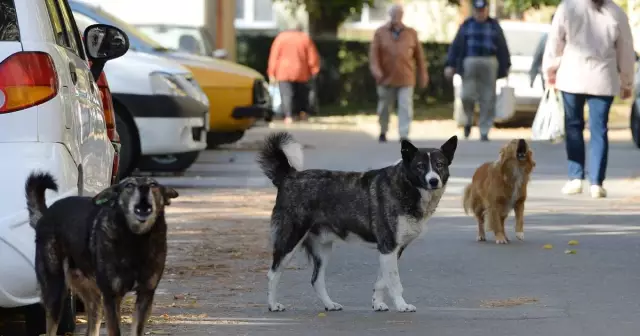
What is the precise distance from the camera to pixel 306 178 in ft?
27.1

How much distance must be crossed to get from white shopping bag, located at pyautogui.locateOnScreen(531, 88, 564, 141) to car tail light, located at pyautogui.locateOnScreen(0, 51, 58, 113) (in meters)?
8.55

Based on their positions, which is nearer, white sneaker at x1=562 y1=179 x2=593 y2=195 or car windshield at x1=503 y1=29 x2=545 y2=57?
white sneaker at x1=562 y1=179 x2=593 y2=195

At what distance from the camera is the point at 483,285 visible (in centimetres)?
902

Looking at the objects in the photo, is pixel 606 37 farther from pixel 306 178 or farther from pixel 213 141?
pixel 213 141

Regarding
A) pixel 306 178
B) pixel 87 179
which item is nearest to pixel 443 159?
pixel 306 178

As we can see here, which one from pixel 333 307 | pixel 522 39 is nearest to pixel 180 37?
pixel 522 39

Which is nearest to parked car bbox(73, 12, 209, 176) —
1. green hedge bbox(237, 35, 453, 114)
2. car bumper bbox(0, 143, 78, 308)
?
car bumper bbox(0, 143, 78, 308)

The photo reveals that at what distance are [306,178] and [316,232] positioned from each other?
0.31 meters

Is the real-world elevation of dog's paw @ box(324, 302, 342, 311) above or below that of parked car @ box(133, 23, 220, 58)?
above

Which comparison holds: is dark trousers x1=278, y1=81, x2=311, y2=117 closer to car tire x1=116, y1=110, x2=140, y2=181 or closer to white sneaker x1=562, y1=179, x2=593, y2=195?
car tire x1=116, y1=110, x2=140, y2=181

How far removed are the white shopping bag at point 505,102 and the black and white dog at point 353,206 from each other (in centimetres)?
1620

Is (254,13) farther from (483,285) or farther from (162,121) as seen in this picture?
(483,285)

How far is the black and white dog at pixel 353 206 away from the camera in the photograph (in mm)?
8016

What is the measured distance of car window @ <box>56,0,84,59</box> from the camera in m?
8.02
